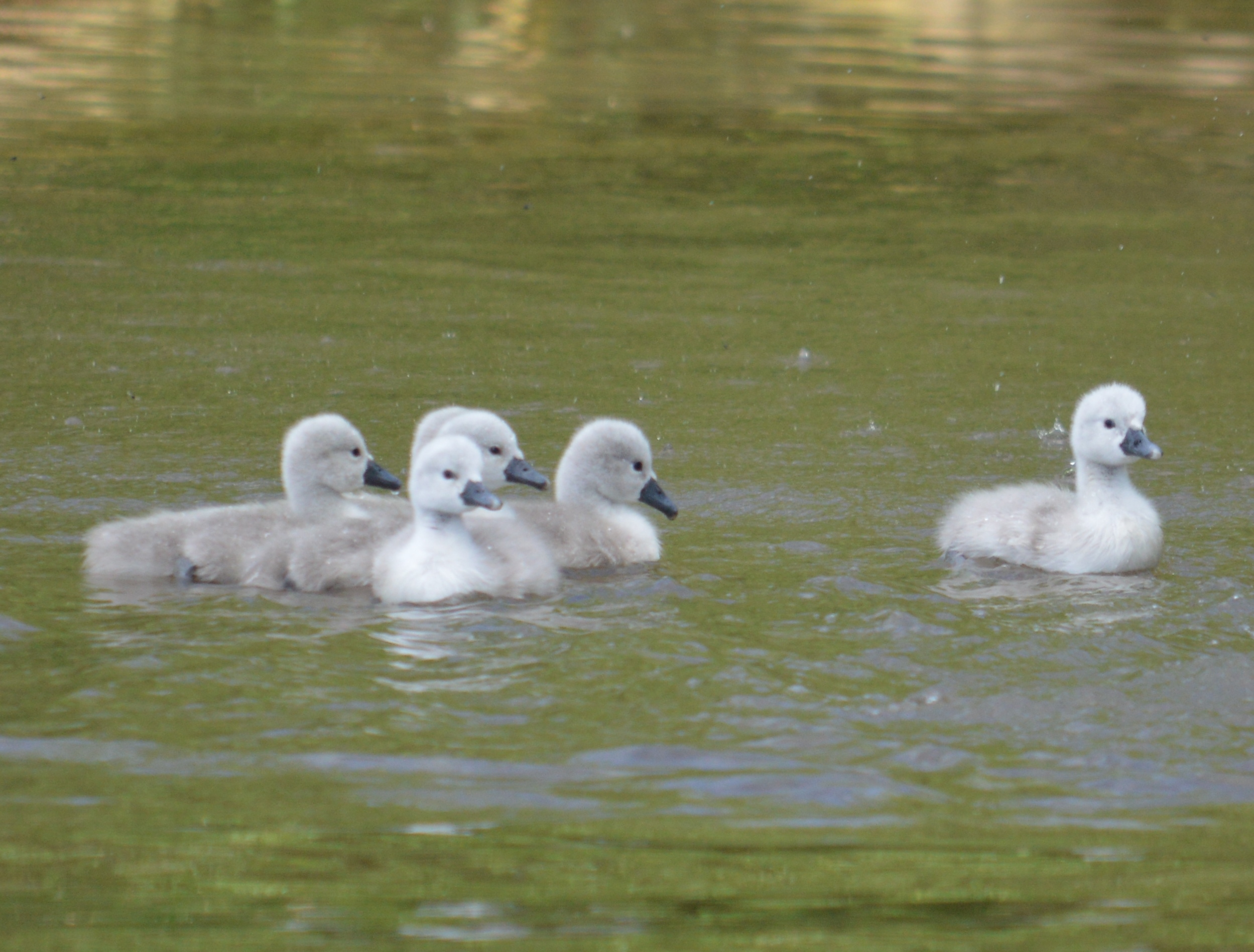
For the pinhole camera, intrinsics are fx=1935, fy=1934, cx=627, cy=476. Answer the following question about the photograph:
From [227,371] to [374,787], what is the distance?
16.6ft

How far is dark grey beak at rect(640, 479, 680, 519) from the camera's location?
23.2 ft

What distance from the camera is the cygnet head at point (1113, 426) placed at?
6910 millimetres

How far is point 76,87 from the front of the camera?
17.5 metres

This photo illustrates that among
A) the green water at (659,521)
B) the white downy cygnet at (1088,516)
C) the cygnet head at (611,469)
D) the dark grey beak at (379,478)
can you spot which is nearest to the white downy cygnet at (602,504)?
the cygnet head at (611,469)

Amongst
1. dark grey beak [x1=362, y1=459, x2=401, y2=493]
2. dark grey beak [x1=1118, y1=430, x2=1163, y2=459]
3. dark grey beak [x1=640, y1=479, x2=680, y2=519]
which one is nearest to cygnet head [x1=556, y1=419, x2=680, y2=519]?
dark grey beak [x1=640, y1=479, x2=680, y2=519]

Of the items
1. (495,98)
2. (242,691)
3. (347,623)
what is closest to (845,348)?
(347,623)

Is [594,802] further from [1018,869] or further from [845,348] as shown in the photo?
[845,348]

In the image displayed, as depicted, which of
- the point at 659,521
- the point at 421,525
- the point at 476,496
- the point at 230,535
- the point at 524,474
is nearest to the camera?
the point at 476,496

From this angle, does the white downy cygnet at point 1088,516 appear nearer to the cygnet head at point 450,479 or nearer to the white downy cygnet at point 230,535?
the cygnet head at point 450,479

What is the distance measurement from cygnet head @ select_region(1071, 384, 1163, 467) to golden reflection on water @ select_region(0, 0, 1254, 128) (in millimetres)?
10725

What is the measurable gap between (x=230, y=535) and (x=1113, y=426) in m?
3.14

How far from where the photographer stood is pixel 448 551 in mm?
6242

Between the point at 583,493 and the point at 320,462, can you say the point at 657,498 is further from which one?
the point at 320,462

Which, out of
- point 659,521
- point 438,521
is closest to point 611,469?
point 659,521
